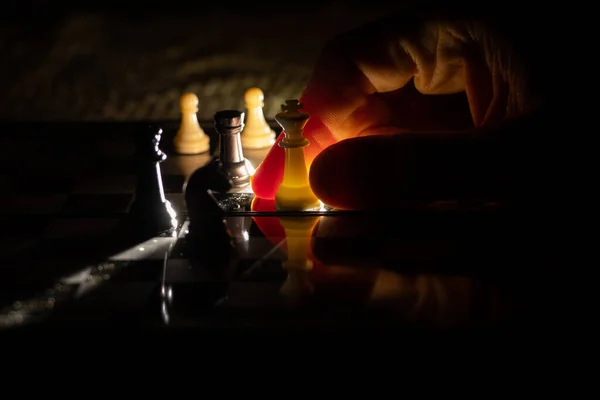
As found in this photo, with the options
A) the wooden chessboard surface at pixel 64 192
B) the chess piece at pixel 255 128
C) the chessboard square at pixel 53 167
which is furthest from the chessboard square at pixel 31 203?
the chess piece at pixel 255 128

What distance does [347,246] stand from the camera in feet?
3.59

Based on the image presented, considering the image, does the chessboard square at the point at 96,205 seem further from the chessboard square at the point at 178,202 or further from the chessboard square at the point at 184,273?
the chessboard square at the point at 184,273

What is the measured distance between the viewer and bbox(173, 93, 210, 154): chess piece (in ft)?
5.56

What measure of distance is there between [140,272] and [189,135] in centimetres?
72

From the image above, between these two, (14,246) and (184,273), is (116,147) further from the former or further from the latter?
(184,273)

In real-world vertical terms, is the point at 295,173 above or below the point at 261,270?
above

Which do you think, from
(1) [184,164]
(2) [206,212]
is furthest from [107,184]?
(2) [206,212]

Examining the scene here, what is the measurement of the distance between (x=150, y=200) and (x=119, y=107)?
85 centimetres

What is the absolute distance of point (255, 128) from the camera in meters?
1.74

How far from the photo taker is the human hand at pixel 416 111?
1.08m

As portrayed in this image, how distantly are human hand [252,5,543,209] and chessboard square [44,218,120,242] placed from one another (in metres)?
0.27

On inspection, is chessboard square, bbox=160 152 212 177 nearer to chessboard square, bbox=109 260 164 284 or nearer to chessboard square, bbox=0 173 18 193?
chessboard square, bbox=0 173 18 193

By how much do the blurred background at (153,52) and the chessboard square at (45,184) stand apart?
1.60ft

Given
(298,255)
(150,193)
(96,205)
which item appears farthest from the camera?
(96,205)
